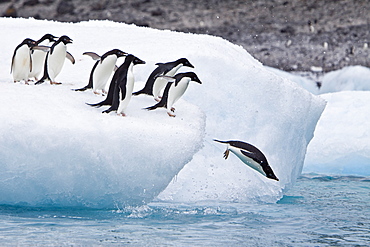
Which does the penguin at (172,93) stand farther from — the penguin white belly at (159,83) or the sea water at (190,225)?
the sea water at (190,225)

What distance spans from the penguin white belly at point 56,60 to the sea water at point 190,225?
117 cm

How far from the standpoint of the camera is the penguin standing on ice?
479cm

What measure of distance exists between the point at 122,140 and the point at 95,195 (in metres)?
0.42

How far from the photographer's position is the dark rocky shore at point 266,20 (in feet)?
53.3

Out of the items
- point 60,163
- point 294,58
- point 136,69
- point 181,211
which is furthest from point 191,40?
point 294,58

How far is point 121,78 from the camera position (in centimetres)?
404

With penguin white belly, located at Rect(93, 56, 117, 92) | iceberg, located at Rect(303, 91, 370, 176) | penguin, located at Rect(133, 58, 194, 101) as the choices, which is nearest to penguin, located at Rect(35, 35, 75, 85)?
penguin white belly, located at Rect(93, 56, 117, 92)

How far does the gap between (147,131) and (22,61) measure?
1.58 meters

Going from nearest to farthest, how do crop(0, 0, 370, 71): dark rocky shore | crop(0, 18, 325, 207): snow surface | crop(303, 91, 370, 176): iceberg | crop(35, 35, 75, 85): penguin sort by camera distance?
crop(0, 18, 325, 207): snow surface → crop(35, 35, 75, 85): penguin → crop(303, 91, 370, 176): iceberg → crop(0, 0, 370, 71): dark rocky shore

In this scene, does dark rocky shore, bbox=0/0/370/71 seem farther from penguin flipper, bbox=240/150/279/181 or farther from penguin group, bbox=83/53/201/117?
penguin flipper, bbox=240/150/279/181

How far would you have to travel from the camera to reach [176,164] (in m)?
3.77

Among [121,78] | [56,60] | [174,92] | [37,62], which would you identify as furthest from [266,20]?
[121,78]

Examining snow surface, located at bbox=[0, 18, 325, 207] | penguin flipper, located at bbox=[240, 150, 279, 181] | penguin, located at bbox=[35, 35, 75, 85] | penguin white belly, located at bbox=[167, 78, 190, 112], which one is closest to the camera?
snow surface, located at bbox=[0, 18, 325, 207]

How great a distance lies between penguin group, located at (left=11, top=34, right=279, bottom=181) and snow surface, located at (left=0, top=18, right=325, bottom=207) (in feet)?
0.38
